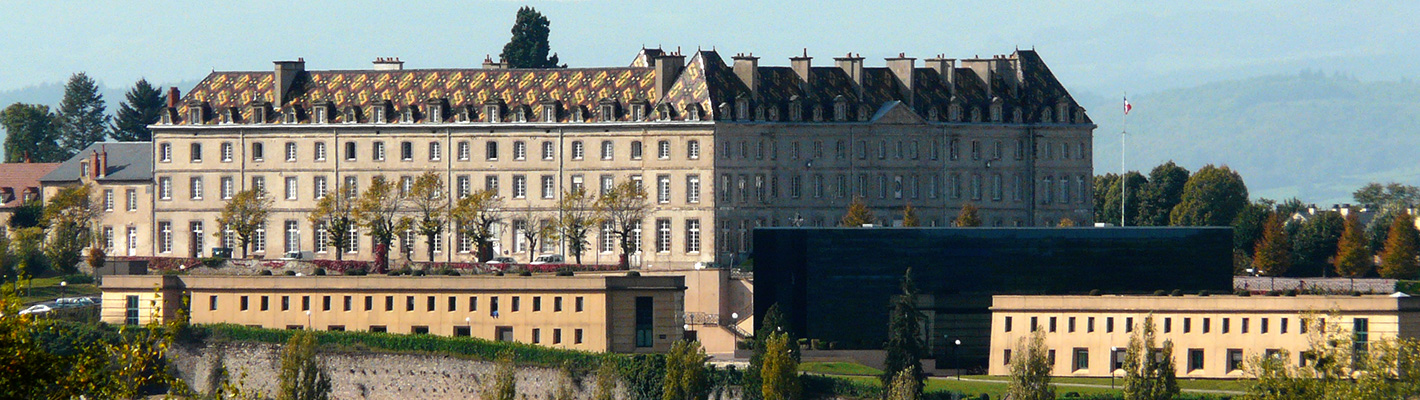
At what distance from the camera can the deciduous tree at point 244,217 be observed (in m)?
132

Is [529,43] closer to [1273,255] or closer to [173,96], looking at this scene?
[173,96]

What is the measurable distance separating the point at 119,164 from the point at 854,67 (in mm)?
39683

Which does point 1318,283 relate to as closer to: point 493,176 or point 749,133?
point 749,133

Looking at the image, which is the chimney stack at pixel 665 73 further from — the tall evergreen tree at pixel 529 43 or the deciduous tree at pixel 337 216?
the tall evergreen tree at pixel 529 43

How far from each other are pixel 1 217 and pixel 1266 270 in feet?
221

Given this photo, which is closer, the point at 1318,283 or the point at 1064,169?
the point at 1318,283

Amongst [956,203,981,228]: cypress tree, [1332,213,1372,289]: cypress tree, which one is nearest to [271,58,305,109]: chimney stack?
[956,203,981,228]: cypress tree

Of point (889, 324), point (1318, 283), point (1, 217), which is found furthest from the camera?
point (1, 217)

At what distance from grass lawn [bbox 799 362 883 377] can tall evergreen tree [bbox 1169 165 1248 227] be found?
219 feet

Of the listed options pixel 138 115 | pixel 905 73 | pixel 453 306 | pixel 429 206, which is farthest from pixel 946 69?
pixel 138 115

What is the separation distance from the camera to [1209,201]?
546 ft

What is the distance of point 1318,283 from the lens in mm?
123438

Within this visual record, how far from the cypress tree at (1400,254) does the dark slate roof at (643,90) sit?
1705cm

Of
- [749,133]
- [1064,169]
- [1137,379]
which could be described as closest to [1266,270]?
[1064,169]
